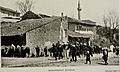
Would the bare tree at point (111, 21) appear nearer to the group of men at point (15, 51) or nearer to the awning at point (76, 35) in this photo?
the awning at point (76, 35)

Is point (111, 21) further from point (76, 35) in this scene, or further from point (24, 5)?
point (24, 5)

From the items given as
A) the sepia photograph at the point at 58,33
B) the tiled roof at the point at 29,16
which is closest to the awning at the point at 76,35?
the sepia photograph at the point at 58,33

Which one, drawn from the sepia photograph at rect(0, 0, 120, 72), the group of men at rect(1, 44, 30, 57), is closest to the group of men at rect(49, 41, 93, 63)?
the sepia photograph at rect(0, 0, 120, 72)

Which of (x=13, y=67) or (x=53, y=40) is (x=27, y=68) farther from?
(x=53, y=40)

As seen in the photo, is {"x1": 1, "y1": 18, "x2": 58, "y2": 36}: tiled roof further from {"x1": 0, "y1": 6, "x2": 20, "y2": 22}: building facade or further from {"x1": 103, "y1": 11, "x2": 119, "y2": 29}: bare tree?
{"x1": 103, "y1": 11, "x2": 119, "y2": 29}: bare tree

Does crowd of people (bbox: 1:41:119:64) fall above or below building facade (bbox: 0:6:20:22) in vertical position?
below

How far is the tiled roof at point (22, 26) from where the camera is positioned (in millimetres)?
1159

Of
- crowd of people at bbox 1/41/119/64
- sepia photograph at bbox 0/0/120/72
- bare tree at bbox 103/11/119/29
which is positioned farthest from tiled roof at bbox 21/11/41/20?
bare tree at bbox 103/11/119/29

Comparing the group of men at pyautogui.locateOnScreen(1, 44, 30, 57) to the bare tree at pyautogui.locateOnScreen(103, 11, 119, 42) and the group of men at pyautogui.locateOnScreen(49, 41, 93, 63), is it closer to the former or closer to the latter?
the group of men at pyautogui.locateOnScreen(49, 41, 93, 63)

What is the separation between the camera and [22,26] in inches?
45.9

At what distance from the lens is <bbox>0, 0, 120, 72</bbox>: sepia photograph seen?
3.80 feet

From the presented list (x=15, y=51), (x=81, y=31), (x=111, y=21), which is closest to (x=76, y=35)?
(x=81, y=31)

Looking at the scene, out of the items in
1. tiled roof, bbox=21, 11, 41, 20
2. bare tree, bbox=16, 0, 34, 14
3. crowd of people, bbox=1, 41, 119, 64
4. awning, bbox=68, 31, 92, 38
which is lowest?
crowd of people, bbox=1, 41, 119, 64

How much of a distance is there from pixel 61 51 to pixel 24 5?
0.26 meters
